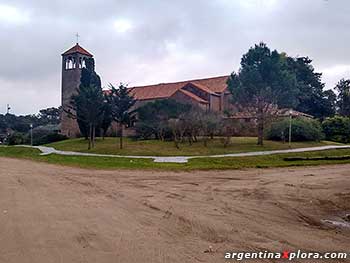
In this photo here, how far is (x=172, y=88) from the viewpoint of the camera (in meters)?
61.0

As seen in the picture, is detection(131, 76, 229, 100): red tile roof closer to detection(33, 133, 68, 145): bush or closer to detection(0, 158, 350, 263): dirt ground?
detection(33, 133, 68, 145): bush

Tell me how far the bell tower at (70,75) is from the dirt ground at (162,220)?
1843 inches

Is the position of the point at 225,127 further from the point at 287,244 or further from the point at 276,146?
the point at 287,244

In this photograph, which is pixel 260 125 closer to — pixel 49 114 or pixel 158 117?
pixel 158 117

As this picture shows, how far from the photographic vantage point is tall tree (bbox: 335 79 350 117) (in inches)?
2630

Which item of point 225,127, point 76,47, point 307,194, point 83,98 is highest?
point 76,47

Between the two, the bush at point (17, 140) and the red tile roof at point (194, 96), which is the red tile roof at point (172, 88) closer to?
the red tile roof at point (194, 96)

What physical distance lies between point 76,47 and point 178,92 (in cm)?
1963

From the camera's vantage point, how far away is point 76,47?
2512 inches

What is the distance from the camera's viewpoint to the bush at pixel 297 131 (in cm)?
4006

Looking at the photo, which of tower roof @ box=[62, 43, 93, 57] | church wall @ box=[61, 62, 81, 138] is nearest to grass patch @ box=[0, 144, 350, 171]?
church wall @ box=[61, 62, 81, 138]

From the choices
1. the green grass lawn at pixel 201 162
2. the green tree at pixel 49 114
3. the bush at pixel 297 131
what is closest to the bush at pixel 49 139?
the green grass lawn at pixel 201 162

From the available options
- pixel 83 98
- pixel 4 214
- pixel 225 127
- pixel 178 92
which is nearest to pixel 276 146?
pixel 225 127

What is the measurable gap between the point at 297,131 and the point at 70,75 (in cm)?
3736
